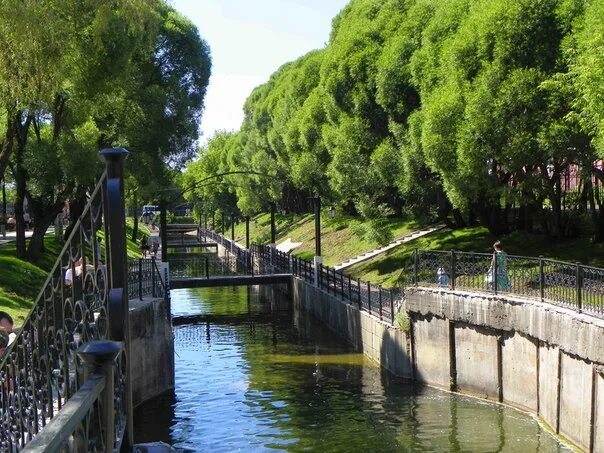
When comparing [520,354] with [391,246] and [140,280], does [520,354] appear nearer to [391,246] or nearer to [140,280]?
[140,280]

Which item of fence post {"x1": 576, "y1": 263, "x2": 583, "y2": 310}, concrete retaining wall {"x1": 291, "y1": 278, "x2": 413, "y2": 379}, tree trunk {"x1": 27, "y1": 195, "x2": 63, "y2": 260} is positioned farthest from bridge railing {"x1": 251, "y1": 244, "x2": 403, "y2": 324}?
tree trunk {"x1": 27, "y1": 195, "x2": 63, "y2": 260}

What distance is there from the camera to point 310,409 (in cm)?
1769

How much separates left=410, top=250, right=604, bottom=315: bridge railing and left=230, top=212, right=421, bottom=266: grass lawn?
39.2 ft

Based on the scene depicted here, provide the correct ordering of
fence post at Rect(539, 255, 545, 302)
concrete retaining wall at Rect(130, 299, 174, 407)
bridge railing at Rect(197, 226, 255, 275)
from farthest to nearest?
1. bridge railing at Rect(197, 226, 255, 275)
2. concrete retaining wall at Rect(130, 299, 174, 407)
3. fence post at Rect(539, 255, 545, 302)

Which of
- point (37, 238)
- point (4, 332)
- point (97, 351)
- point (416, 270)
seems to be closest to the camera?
point (97, 351)

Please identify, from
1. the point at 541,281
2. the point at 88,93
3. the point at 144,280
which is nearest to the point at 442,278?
the point at 541,281

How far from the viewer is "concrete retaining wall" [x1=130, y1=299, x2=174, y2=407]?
56.7 ft

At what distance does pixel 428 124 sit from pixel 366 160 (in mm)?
8440

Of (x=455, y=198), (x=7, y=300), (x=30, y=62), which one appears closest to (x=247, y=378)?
(x=7, y=300)

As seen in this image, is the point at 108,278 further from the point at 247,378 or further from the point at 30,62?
the point at 247,378

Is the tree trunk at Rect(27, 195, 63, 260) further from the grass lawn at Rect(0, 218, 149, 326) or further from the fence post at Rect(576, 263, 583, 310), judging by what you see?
the fence post at Rect(576, 263, 583, 310)

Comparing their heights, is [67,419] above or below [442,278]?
above

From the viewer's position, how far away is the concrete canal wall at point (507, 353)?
43.0 feet

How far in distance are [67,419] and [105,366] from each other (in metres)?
0.66
